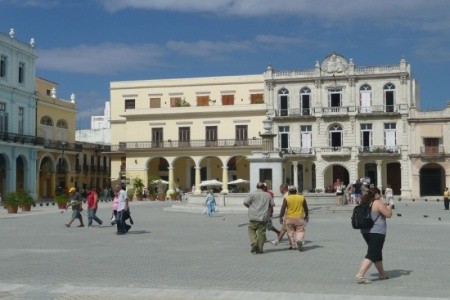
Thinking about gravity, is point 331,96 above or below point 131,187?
above

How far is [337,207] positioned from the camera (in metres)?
31.6

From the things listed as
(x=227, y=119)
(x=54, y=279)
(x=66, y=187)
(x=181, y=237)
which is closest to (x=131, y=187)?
(x=66, y=187)

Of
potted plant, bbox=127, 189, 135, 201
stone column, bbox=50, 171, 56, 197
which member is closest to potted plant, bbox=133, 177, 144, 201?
potted plant, bbox=127, 189, 135, 201

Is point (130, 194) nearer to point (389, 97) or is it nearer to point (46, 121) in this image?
point (46, 121)

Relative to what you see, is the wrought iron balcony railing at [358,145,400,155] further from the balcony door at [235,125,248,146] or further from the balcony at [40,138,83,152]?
the balcony at [40,138,83,152]

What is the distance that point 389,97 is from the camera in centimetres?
5569

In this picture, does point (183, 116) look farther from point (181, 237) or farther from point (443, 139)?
point (181, 237)

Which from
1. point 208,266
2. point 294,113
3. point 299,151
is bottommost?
point 208,266

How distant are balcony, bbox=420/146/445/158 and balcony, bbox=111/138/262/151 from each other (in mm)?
14181

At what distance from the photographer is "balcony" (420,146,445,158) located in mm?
53062

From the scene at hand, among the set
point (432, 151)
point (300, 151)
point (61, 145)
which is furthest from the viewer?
point (300, 151)

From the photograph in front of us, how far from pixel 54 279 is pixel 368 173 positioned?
4981 cm

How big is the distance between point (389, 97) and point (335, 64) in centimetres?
561

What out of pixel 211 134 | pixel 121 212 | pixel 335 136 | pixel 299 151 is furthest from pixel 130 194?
pixel 121 212
